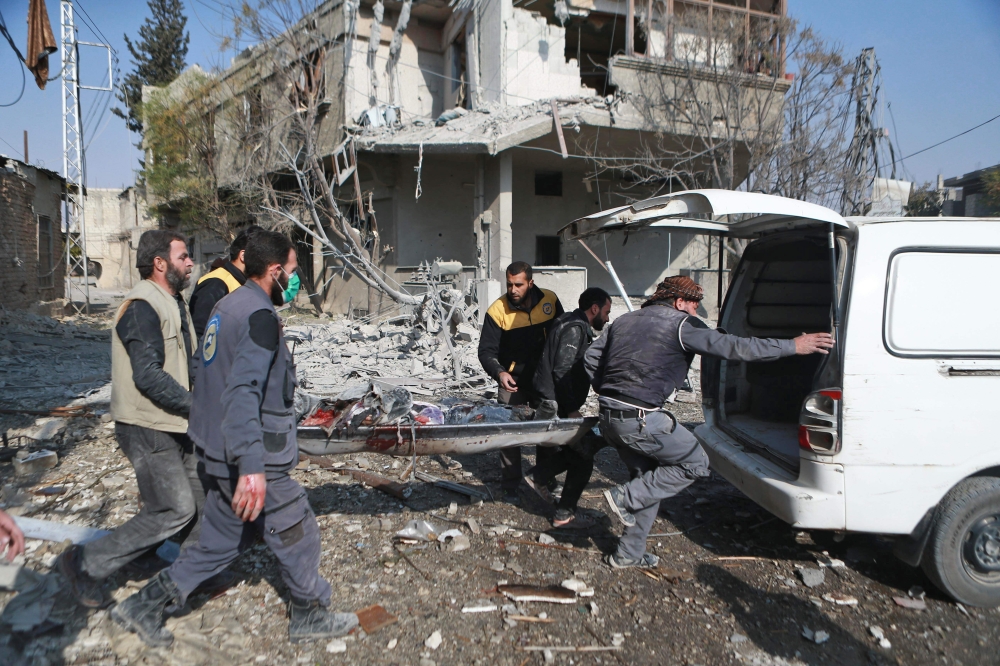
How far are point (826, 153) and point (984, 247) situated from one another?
40.6 feet

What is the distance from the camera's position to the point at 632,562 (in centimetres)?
368

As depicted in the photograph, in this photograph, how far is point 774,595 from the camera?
→ 11.4 ft

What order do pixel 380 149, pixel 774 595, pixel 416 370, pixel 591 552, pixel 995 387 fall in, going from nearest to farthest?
1. pixel 995 387
2. pixel 774 595
3. pixel 591 552
4. pixel 416 370
5. pixel 380 149

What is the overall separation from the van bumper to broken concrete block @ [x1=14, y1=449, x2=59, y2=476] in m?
5.11

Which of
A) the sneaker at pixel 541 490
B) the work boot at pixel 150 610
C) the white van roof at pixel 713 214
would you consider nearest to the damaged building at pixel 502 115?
the white van roof at pixel 713 214

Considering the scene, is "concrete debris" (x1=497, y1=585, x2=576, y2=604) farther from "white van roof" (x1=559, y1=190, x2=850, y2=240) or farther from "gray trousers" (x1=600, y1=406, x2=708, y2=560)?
"white van roof" (x1=559, y1=190, x2=850, y2=240)

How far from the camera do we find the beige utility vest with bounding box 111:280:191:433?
121 inches

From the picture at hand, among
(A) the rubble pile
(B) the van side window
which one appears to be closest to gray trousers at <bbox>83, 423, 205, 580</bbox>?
(B) the van side window

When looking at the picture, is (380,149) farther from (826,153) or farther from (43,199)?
(826,153)

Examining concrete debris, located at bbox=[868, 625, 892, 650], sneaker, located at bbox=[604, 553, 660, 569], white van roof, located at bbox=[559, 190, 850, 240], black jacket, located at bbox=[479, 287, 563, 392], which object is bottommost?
concrete debris, located at bbox=[868, 625, 892, 650]

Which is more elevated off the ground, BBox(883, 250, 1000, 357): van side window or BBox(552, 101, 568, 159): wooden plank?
BBox(552, 101, 568, 159): wooden plank

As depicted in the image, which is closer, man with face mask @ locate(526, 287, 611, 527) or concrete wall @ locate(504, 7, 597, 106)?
man with face mask @ locate(526, 287, 611, 527)

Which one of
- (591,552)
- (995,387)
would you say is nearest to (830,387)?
(995,387)

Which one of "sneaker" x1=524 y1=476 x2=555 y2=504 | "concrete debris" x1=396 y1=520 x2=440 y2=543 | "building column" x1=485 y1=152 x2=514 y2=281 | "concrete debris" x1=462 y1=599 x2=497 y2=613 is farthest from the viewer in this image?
"building column" x1=485 y1=152 x2=514 y2=281
